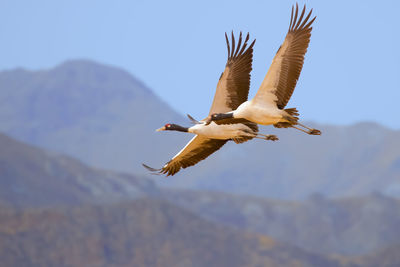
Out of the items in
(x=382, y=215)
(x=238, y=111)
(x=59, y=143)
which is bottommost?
(x=59, y=143)

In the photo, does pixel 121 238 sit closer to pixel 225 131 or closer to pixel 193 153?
pixel 193 153

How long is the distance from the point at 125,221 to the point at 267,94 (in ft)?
181

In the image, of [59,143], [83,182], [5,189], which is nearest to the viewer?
[5,189]

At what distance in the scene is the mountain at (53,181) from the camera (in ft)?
265

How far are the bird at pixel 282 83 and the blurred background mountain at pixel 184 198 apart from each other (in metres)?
47.1

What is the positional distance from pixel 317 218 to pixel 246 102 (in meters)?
78.9

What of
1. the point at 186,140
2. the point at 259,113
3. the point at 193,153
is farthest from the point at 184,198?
the point at 259,113

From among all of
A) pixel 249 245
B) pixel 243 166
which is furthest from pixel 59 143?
pixel 249 245

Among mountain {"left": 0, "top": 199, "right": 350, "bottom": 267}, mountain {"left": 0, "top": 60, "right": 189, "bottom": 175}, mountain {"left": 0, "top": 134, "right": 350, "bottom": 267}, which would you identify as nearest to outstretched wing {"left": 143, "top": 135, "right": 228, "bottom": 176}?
mountain {"left": 0, "top": 134, "right": 350, "bottom": 267}

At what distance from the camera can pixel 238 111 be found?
1568 centimetres

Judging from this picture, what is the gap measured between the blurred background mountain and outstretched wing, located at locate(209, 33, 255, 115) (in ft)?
148

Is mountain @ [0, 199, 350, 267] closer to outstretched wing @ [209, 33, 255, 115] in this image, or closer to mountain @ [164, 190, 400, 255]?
mountain @ [164, 190, 400, 255]

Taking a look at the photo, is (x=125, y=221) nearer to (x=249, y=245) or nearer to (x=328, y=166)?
(x=249, y=245)

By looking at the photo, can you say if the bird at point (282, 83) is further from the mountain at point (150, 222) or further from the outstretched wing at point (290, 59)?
the mountain at point (150, 222)
